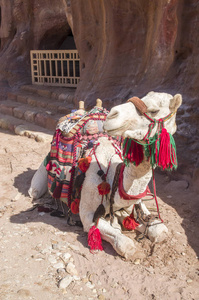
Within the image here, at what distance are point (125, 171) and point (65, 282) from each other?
1.14 m

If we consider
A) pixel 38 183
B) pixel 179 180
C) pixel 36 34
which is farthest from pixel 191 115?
pixel 36 34

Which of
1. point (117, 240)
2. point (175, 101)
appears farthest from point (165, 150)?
point (117, 240)

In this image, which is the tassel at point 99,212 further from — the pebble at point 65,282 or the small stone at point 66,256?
the pebble at point 65,282

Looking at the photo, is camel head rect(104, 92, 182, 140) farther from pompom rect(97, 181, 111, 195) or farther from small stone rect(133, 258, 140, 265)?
small stone rect(133, 258, 140, 265)

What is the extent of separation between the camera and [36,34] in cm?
1230

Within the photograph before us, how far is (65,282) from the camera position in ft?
9.31

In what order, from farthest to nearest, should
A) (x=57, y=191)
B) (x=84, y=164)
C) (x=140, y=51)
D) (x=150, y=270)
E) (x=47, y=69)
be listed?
1. (x=47, y=69)
2. (x=140, y=51)
3. (x=57, y=191)
4. (x=84, y=164)
5. (x=150, y=270)

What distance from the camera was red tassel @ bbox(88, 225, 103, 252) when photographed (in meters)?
3.26

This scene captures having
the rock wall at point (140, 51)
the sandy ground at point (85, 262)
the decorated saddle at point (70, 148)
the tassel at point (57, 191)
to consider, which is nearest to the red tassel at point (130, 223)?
the sandy ground at point (85, 262)

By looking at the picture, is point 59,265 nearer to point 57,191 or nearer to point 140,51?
point 57,191

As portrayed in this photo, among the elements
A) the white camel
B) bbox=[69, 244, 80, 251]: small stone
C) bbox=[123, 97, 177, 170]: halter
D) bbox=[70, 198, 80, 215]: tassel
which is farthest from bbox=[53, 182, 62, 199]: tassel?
bbox=[123, 97, 177, 170]: halter

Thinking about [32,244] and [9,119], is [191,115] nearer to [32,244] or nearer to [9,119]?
[32,244]

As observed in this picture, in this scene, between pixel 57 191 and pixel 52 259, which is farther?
pixel 57 191

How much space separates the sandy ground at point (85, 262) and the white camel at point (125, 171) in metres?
0.18
